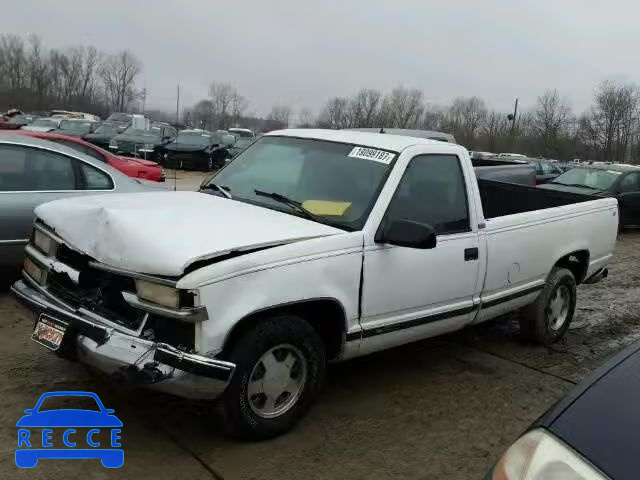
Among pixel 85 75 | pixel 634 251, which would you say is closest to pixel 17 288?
pixel 634 251

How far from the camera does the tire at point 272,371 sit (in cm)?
329

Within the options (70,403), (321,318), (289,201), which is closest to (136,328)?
(70,403)

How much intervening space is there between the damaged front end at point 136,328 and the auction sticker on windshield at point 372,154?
1.84 meters

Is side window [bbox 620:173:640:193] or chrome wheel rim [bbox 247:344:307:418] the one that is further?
side window [bbox 620:173:640:193]

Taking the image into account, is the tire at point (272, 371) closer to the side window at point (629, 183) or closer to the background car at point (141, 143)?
the side window at point (629, 183)

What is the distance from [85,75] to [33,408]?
98.5 meters

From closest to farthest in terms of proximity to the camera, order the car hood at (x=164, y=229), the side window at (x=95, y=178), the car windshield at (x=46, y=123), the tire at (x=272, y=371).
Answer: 1. the car hood at (x=164, y=229)
2. the tire at (x=272, y=371)
3. the side window at (x=95, y=178)
4. the car windshield at (x=46, y=123)

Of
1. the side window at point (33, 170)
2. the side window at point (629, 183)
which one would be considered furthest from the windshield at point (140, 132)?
the side window at point (33, 170)

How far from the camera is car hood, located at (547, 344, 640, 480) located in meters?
1.79

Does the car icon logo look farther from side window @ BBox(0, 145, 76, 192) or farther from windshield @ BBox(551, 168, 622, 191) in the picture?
windshield @ BBox(551, 168, 622, 191)

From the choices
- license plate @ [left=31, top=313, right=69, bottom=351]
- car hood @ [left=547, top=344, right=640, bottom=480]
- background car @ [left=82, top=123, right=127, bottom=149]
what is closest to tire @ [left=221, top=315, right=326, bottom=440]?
license plate @ [left=31, top=313, right=69, bottom=351]

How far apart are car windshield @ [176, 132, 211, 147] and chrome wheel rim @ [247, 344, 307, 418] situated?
74.9 ft

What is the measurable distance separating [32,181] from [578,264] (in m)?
5.45

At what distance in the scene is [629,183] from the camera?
14578mm
